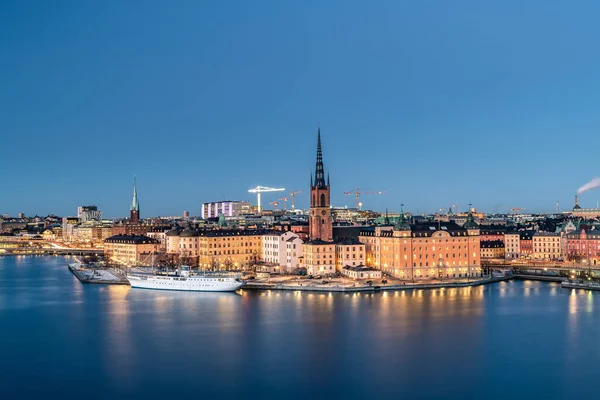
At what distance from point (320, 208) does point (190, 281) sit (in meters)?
10.1

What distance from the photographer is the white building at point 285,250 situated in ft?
132

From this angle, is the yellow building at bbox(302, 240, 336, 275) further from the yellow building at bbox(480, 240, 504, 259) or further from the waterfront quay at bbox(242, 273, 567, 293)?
the yellow building at bbox(480, 240, 504, 259)

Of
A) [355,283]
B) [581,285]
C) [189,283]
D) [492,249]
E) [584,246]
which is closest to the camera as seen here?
[355,283]

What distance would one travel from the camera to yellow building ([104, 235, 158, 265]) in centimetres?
4732

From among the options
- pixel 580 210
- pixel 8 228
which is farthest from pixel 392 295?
pixel 8 228

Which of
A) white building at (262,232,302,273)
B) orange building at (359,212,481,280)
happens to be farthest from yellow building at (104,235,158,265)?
orange building at (359,212,481,280)

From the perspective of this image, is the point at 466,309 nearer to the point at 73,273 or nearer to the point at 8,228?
the point at 73,273

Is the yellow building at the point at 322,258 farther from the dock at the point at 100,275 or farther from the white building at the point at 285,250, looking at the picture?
the dock at the point at 100,275

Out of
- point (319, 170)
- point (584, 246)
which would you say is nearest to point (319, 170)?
point (319, 170)

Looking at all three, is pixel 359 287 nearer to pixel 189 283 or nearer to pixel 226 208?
pixel 189 283

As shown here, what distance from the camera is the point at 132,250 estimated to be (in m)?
48.8

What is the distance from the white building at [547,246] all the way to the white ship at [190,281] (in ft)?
68.6

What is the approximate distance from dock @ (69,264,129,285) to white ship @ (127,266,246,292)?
2.47 metres

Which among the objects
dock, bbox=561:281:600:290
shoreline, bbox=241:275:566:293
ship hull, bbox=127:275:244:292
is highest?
ship hull, bbox=127:275:244:292
